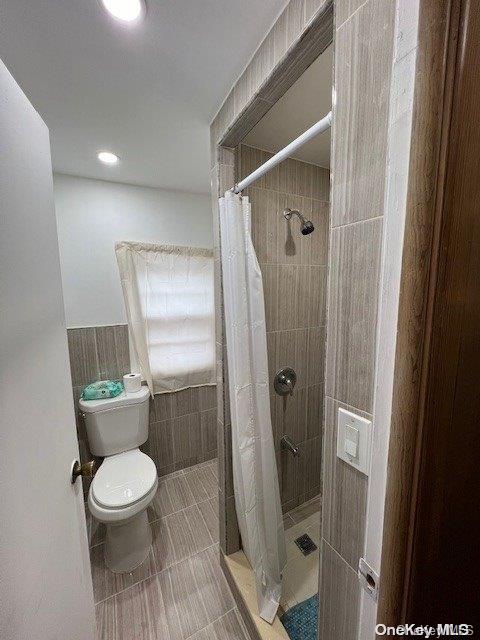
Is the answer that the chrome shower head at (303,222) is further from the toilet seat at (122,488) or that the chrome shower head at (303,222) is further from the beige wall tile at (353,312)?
Result: the toilet seat at (122,488)

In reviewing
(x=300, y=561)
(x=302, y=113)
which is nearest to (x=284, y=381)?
(x=300, y=561)

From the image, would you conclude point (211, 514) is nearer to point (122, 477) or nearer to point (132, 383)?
point (122, 477)

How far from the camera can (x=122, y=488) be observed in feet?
4.58

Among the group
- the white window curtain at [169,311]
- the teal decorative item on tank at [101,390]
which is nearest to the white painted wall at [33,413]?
the teal decorative item on tank at [101,390]

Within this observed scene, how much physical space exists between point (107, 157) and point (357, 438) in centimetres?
189

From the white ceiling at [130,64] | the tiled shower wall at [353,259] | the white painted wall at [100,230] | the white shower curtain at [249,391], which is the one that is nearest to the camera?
the tiled shower wall at [353,259]

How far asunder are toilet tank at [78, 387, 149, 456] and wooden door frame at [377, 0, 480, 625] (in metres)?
1.65

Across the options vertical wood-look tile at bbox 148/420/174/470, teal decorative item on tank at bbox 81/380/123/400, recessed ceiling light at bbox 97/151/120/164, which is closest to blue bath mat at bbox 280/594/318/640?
vertical wood-look tile at bbox 148/420/174/470

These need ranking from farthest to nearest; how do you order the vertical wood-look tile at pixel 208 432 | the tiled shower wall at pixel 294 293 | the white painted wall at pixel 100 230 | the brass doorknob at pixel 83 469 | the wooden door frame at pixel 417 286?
the vertical wood-look tile at pixel 208 432 → the white painted wall at pixel 100 230 → the tiled shower wall at pixel 294 293 → the brass doorknob at pixel 83 469 → the wooden door frame at pixel 417 286

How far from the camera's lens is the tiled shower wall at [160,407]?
1756mm

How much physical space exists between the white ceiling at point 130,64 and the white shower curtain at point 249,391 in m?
0.43

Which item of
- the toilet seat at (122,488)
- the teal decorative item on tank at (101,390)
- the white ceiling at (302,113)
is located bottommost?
the toilet seat at (122,488)

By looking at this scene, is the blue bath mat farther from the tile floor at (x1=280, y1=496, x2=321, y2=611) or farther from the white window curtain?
the white window curtain

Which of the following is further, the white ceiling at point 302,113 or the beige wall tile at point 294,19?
the white ceiling at point 302,113
